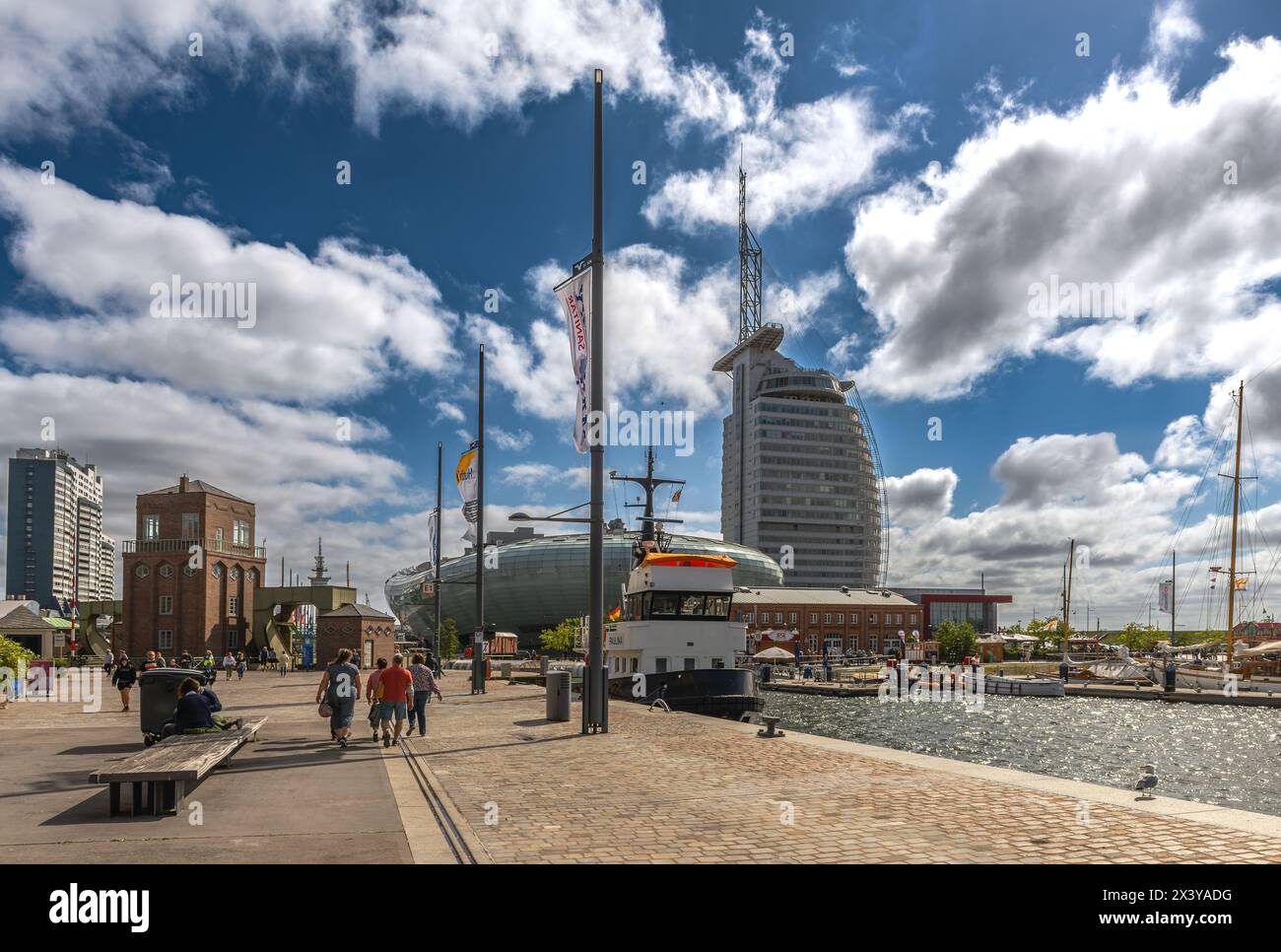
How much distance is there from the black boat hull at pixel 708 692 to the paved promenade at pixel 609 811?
49.5ft

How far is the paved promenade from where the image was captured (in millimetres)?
7789

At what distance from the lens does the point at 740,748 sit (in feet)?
50.1

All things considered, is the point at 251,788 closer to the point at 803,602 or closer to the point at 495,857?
the point at 495,857

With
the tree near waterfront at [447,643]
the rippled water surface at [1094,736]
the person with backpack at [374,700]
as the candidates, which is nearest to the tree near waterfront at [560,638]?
the tree near waterfront at [447,643]

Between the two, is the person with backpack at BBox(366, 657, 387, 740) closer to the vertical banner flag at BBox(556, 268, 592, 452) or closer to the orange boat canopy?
the vertical banner flag at BBox(556, 268, 592, 452)

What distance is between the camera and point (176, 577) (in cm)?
6041

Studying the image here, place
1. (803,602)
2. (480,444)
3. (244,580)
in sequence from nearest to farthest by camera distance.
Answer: (480,444), (244,580), (803,602)

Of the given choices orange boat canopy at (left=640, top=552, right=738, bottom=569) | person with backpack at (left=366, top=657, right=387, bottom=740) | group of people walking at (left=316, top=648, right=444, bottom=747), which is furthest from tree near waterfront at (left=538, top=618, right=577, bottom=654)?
person with backpack at (left=366, top=657, right=387, bottom=740)

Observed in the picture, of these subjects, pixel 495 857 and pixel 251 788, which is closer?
pixel 495 857

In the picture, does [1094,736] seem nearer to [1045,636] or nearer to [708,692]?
[708,692]

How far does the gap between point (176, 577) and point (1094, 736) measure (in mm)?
55027
